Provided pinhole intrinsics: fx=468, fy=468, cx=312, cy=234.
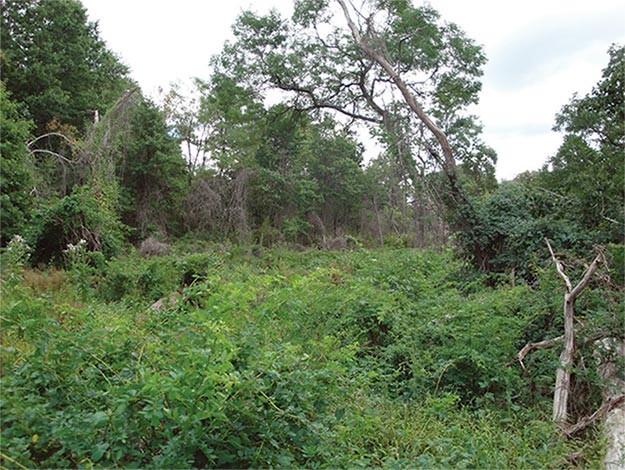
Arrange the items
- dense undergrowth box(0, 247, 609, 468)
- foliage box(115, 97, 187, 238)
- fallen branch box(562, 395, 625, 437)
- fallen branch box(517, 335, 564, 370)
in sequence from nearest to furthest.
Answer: dense undergrowth box(0, 247, 609, 468)
fallen branch box(562, 395, 625, 437)
fallen branch box(517, 335, 564, 370)
foliage box(115, 97, 187, 238)

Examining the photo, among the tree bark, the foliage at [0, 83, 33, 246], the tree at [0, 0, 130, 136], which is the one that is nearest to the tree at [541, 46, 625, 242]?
the tree bark

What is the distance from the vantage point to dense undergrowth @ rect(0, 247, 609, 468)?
2.30m

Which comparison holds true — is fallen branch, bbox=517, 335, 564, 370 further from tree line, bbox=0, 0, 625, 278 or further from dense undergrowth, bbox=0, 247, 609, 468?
tree line, bbox=0, 0, 625, 278

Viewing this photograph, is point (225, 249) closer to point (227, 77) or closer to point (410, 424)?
point (227, 77)

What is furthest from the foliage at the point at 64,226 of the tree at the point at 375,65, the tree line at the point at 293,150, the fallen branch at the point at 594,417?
the fallen branch at the point at 594,417

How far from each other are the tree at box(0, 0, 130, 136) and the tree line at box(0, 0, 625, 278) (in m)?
0.07

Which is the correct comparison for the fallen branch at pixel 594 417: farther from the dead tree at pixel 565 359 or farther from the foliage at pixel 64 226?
the foliage at pixel 64 226

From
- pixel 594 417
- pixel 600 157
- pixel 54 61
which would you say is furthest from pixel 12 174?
pixel 54 61

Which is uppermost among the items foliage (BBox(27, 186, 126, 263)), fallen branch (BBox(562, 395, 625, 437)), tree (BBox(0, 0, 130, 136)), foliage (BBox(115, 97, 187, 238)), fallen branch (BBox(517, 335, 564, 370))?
tree (BBox(0, 0, 130, 136))

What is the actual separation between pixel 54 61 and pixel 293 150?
9737 mm

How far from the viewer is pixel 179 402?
2441 mm

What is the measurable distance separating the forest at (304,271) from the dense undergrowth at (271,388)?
0.07 feet

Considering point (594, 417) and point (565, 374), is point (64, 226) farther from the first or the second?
point (594, 417)

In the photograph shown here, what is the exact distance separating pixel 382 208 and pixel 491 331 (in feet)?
61.8
